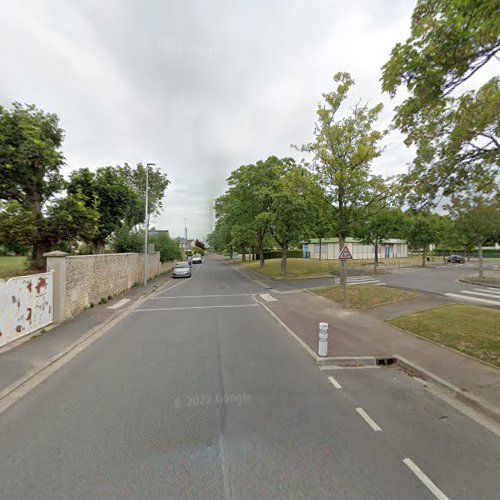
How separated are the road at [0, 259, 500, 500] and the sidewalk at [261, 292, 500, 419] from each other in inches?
27.8

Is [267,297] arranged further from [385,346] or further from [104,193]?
[104,193]

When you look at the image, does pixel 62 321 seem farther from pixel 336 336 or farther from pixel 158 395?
pixel 336 336

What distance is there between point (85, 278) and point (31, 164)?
207 inches

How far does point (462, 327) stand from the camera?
6.95 m

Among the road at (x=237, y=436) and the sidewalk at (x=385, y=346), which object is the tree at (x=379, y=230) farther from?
the road at (x=237, y=436)

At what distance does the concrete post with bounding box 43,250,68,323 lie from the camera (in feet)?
26.5

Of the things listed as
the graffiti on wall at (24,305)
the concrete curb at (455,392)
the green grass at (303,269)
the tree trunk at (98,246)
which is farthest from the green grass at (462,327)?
the tree trunk at (98,246)

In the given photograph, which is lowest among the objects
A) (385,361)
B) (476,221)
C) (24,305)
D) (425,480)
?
(385,361)

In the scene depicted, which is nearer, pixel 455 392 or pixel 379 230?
pixel 455 392

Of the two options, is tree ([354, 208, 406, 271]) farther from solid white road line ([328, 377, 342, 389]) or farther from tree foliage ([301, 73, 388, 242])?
solid white road line ([328, 377, 342, 389])

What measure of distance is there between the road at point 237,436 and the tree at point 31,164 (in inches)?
A: 339

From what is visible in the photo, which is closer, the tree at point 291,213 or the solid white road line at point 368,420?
the solid white road line at point 368,420

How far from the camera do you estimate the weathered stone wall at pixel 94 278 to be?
8758 mm

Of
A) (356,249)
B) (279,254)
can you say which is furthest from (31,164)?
(356,249)
